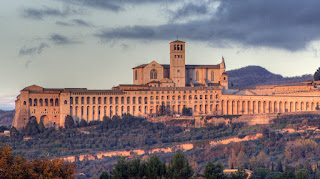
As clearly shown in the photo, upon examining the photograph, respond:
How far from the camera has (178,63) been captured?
10656 cm

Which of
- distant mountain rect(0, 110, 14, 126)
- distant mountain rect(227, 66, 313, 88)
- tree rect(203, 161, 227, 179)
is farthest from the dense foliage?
distant mountain rect(227, 66, 313, 88)

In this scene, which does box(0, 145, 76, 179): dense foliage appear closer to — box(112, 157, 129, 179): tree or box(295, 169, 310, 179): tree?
box(112, 157, 129, 179): tree

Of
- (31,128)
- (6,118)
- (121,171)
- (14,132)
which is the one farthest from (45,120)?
(6,118)

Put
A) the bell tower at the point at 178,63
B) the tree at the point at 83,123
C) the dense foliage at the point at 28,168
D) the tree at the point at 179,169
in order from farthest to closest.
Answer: the bell tower at the point at 178,63 → the tree at the point at 83,123 → the tree at the point at 179,169 → the dense foliage at the point at 28,168

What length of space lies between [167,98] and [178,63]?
7.60 meters

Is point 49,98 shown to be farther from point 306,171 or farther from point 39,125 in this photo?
point 306,171

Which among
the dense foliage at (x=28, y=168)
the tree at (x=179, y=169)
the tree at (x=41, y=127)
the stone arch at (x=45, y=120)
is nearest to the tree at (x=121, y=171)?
the tree at (x=179, y=169)

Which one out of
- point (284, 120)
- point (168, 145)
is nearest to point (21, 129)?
point (168, 145)

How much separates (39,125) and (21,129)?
3652 mm

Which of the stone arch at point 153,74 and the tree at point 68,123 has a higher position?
the stone arch at point 153,74

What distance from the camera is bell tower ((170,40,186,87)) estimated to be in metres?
106

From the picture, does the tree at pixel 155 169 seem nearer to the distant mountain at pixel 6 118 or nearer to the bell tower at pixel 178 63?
the bell tower at pixel 178 63

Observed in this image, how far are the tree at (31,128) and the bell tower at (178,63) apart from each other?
23.4 m

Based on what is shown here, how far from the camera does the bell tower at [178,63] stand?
106 m
